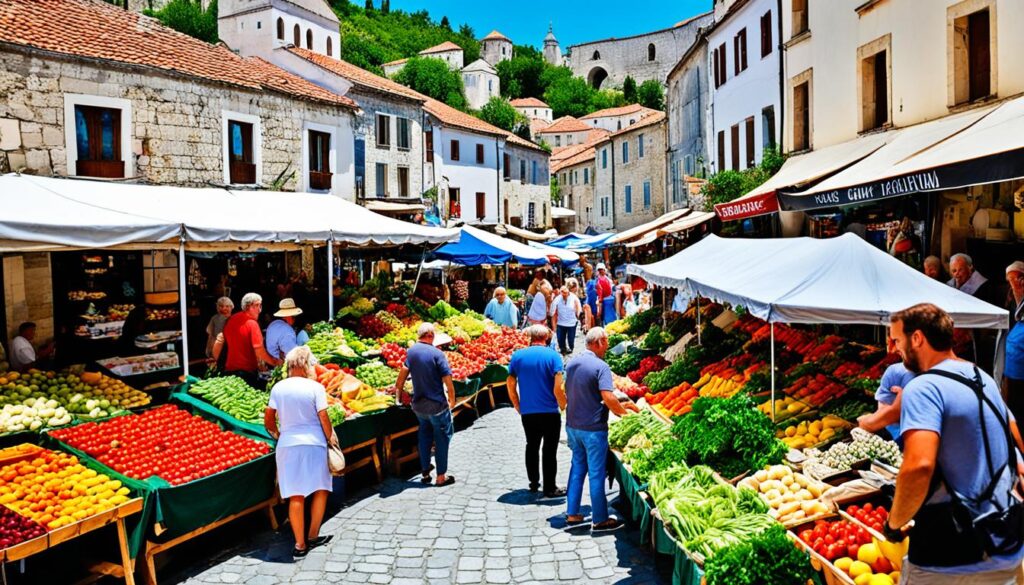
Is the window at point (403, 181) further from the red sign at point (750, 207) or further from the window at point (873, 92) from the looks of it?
the window at point (873, 92)

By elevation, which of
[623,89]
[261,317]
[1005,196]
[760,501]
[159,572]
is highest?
[623,89]

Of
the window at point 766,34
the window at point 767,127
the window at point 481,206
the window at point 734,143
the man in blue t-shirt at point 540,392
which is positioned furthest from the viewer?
the window at point 481,206

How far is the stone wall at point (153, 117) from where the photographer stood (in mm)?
13422

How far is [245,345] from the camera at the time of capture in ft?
30.0

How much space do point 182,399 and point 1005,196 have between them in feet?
34.0

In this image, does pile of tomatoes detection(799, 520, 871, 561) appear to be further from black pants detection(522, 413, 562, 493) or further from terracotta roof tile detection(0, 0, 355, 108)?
terracotta roof tile detection(0, 0, 355, 108)

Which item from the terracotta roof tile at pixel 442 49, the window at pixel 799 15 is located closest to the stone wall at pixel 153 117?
the window at pixel 799 15

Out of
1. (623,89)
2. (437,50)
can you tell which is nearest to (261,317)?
(437,50)

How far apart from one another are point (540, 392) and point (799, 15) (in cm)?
1312

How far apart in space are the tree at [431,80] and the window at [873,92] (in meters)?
52.5

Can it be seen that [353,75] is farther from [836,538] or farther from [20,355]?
[836,538]

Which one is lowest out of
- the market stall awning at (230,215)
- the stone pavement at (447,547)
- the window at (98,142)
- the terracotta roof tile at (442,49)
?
the stone pavement at (447,547)

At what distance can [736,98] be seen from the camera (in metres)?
20.8

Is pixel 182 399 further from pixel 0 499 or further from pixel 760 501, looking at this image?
pixel 760 501
